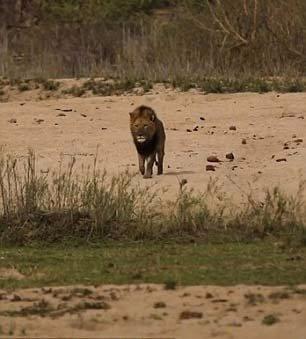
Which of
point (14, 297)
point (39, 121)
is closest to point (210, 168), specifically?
point (39, 121)

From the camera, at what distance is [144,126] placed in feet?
49.6

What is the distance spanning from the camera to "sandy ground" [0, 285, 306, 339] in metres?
8.83

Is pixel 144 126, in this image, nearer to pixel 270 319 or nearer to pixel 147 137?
pixel 147 137

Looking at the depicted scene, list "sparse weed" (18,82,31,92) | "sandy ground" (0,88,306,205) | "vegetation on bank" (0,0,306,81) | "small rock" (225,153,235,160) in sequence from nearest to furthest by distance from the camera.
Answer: "sandy ground" (0,88,306,205), "small rock" (225,153,235,160), "sparse weed" (18,82,31,92), "vegetation on bank" (0,0,306,81)

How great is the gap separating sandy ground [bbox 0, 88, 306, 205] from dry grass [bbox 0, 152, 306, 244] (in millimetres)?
981

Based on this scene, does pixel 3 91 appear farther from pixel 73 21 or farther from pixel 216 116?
pixel 73 21

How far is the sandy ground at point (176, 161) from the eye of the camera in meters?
9.02

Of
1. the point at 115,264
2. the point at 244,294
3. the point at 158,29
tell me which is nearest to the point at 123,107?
the point at 158,29

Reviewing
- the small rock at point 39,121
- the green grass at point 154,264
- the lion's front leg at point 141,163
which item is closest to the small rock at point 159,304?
the green grass at point 154,264

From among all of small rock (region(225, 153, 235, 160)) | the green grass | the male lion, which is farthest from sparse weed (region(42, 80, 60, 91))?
the green grass

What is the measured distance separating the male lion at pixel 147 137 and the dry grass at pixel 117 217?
1754 millimetres

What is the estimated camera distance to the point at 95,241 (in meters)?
12.9

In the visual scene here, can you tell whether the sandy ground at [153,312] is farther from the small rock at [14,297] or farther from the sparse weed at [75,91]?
the sparse weed at [75,91]

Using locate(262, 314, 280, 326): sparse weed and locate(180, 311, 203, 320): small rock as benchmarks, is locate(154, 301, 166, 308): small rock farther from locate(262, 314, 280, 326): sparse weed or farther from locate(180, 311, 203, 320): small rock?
locate(262, 314, 280, 326): sparse weed
